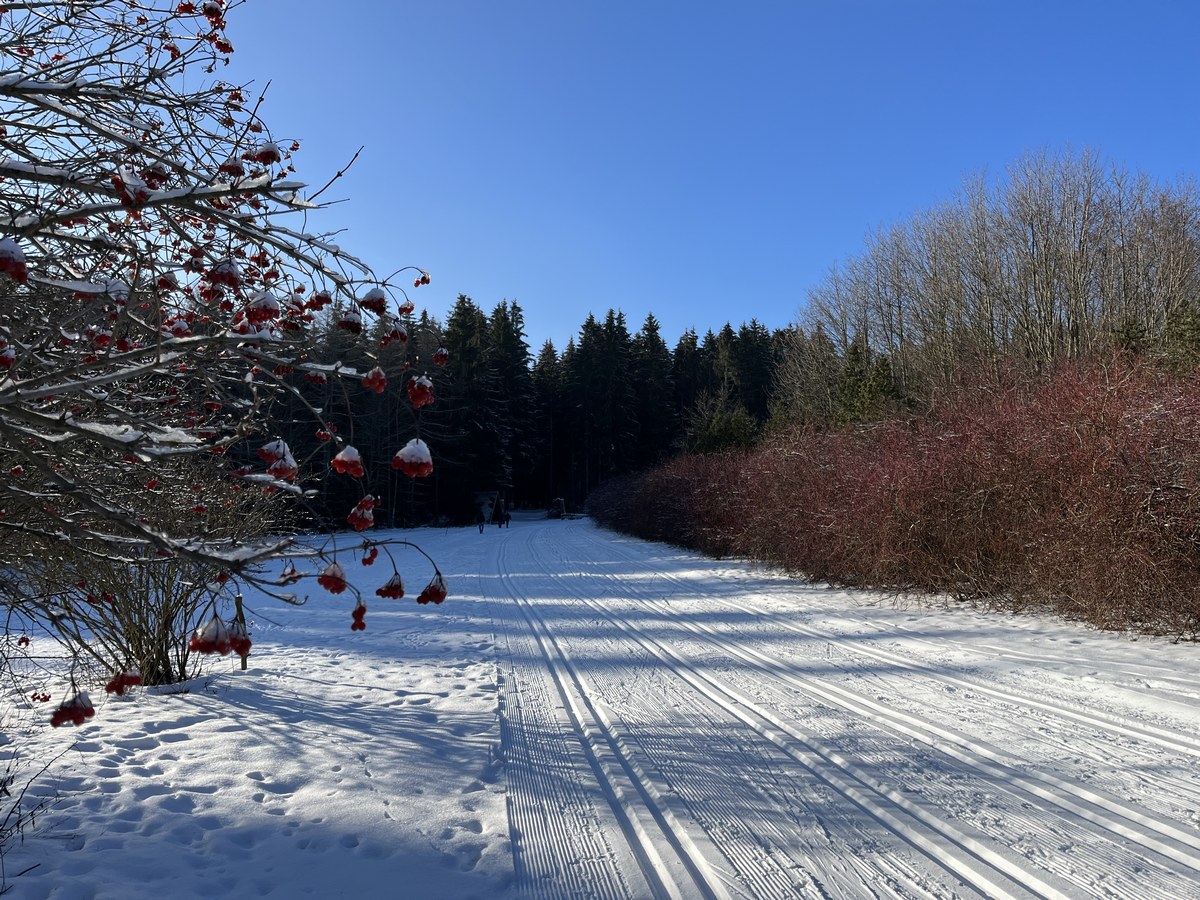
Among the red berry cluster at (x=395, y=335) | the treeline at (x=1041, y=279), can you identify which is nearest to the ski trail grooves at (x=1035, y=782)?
the red berry cluster at (x=395, y=335)

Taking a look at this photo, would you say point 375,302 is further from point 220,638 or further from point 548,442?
point 548,442

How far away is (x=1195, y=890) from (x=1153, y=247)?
2656 centimetres

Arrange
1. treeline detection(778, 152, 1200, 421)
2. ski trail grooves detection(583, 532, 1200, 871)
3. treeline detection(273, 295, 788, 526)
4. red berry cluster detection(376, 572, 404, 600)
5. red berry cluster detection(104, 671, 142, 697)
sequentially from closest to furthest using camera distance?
red berry cluster detection(376, 572, 404, 600)
red berry cluster detection(104, 671, 142, 697)
ski trail grooves detection(583, 532, 1200, 871)
treeline detection(778, 152, 1200, 421)
treeline detection(273, 295, 788, 526)

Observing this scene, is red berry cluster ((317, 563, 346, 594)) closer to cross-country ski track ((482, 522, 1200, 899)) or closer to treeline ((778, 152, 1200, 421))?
cross-country ski track ((482, 522, 1200, 899))

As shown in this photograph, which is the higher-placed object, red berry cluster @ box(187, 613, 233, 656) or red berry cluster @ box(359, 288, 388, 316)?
red berry cluster @ box(359, 288, 388, 316)

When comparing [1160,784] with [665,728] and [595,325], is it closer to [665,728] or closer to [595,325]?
[665,728]

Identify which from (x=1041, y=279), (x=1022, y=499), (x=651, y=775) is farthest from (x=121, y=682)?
(x=1041, y=279)

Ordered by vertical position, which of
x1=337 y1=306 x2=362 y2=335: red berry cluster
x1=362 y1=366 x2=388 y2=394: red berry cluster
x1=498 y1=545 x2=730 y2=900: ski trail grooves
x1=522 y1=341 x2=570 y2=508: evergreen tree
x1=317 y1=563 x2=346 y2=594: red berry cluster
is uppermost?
x1=522 y1=341 x2=570 y2=508: evergreen tree

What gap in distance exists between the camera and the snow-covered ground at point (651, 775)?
3338 millimetres

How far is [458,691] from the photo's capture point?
6.81 metres

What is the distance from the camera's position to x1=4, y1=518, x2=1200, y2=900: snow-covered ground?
11.0ft

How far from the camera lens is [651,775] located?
4.52 metres

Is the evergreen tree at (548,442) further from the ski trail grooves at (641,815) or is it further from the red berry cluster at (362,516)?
the red berry cluster at (362,516)

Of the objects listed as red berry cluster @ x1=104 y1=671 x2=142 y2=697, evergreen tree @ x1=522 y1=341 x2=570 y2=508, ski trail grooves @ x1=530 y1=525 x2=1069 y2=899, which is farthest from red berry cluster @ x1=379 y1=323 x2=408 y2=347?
evergreen tree @ x1=522 y1=341 x2=570 y2=508
